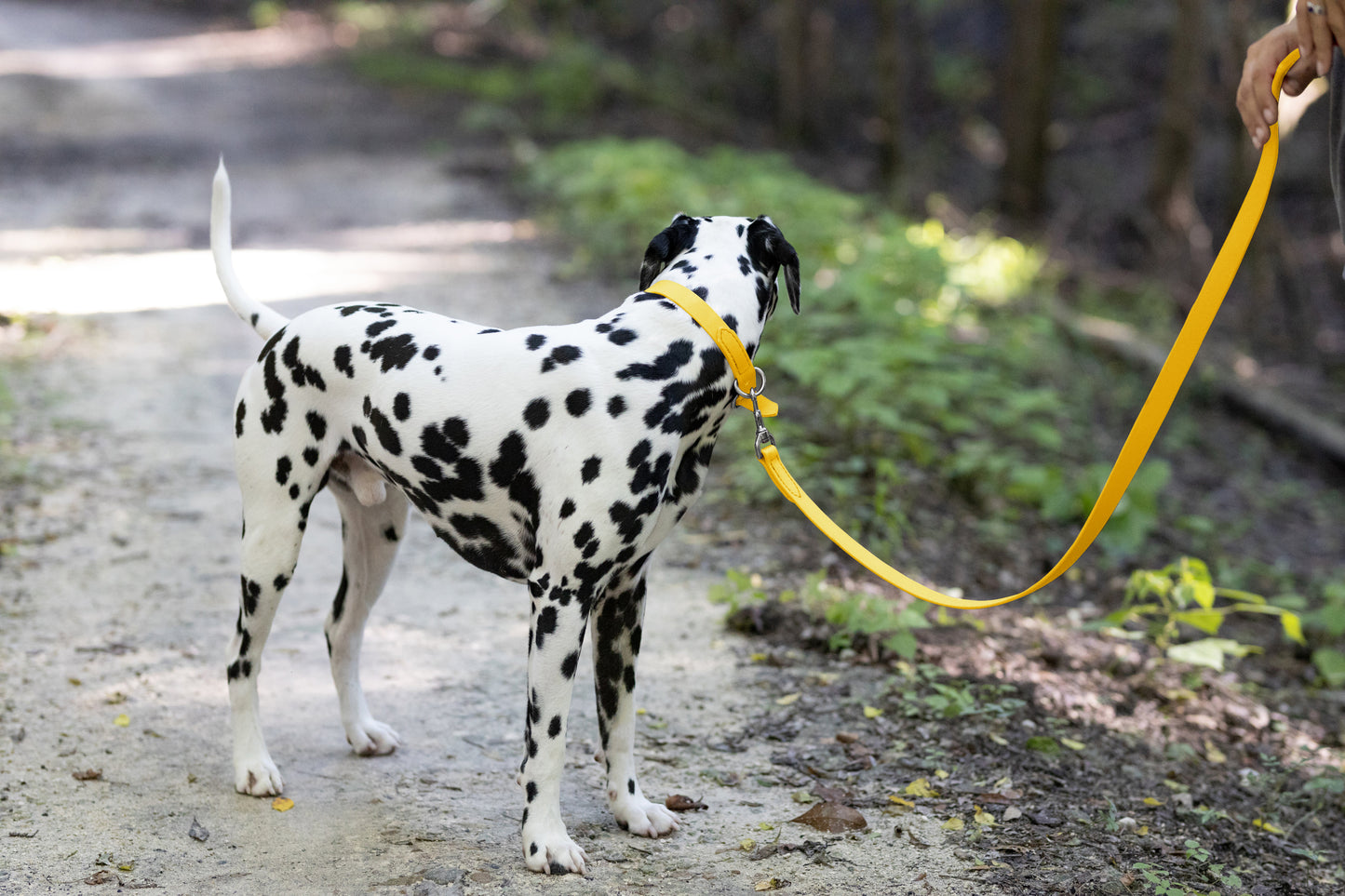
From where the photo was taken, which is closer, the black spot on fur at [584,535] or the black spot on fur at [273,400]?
the black spot on fur at [584,535]

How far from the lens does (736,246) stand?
3.37 meters

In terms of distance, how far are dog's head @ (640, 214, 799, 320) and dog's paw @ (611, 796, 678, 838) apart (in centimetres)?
163

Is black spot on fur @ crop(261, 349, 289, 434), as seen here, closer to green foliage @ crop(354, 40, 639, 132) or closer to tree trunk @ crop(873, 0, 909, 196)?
tree trunk @ crop(873, 0, 909, 196)

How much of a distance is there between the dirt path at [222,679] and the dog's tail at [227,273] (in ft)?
5.13

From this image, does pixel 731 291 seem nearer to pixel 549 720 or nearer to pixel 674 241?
pixel 674 241

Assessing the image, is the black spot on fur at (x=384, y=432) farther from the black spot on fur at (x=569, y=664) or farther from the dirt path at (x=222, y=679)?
the dirt path at (x=222, y=679)

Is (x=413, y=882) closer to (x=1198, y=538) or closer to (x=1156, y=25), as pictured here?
(x=1198, y=538)

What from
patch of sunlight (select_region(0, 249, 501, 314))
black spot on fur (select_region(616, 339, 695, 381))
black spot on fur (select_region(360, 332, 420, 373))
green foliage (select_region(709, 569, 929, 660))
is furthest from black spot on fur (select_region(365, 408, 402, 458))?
patch of sunlight (select_region(0, 249, 501, 314))

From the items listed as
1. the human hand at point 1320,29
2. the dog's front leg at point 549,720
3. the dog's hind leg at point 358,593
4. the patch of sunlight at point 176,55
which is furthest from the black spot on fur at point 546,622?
the patch of sunlight at point 176,55

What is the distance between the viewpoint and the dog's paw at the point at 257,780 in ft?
12.4

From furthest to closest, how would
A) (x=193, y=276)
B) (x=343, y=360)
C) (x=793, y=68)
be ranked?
(x=793, y=68) → (x=193, y=276) → (x=343, y=360)

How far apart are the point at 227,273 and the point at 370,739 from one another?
1.73 metres

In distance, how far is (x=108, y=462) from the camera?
686 centimetres

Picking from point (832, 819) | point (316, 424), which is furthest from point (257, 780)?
point (832, 819)
